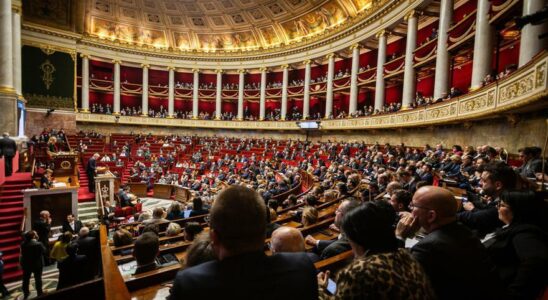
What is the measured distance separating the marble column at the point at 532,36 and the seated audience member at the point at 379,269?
7.34 metres

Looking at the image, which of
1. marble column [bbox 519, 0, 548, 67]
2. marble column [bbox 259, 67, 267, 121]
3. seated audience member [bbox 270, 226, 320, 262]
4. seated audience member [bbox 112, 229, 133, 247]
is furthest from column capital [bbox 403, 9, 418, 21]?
seated audience member [bbox 112, 229, 133, 247]

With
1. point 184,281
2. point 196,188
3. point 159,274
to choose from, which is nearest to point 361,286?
point 184,281

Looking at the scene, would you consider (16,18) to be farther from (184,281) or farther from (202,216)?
(184,281)

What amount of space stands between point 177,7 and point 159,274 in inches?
1072

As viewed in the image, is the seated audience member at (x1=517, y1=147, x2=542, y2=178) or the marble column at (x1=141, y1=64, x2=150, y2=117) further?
the marble column at (x1=141, y1=64, x2=150, y2=117)

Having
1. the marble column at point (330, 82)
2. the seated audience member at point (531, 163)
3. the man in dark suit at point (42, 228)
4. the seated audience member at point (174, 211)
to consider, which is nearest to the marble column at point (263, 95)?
the marble column at point (330, 82)

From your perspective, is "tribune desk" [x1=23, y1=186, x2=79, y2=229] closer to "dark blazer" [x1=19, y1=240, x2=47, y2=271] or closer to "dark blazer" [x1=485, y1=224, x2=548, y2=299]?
"dark blazer" [x1=19, y1=240, x2=47, y2=271]

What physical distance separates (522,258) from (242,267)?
1.68 metres

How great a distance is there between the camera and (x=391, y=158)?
9.30m

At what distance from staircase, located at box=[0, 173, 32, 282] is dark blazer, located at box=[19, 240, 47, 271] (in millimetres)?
1531

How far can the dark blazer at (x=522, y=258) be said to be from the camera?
148 cm

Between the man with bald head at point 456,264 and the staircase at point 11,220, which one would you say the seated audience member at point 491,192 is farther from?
the staircase at point 11,220

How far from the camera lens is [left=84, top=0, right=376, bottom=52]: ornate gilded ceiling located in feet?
71.6

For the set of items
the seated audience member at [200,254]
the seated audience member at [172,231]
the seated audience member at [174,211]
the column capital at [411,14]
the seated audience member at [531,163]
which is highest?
the column capital at [411,14]
